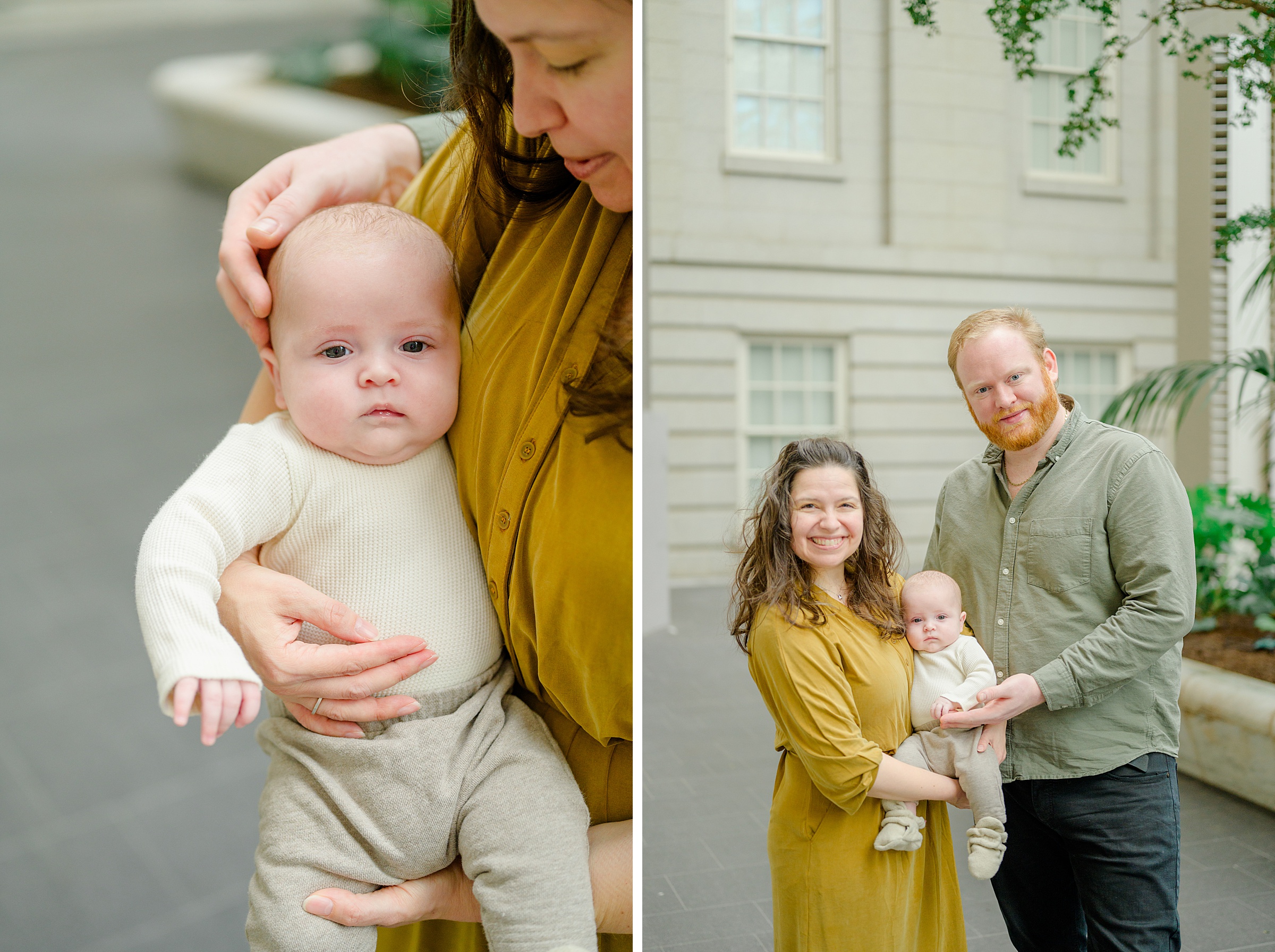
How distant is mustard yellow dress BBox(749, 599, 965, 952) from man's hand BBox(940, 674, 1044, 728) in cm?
7

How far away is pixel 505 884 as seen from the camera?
89cm

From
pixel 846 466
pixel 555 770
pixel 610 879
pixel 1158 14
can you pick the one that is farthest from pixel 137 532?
pixel 1158 14

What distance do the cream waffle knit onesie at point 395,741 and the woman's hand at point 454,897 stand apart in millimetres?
13

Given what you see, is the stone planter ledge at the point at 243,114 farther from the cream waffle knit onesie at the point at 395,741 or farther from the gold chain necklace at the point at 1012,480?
the gold chain necklace at the point at 1012,480

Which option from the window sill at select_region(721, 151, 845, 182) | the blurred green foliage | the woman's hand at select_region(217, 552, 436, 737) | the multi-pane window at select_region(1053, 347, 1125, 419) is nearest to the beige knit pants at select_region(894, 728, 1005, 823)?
the woman's hand at select_region(217, 552, 436, 737)

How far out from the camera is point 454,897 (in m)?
0.92

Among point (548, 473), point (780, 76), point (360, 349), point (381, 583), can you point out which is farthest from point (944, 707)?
point (780, 76)

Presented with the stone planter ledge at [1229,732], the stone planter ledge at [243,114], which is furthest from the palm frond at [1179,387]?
the stone planter ledge at [243,114]

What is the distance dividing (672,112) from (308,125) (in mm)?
1381

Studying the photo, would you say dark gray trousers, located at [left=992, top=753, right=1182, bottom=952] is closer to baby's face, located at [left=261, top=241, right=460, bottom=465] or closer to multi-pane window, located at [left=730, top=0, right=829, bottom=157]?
baby's face, located at [left=261, top=241, right=460, bottom=465]

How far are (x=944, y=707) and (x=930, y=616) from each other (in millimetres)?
122

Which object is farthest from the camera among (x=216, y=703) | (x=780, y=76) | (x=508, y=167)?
(x=780, y=76)

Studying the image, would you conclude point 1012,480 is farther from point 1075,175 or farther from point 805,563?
point 1075,175

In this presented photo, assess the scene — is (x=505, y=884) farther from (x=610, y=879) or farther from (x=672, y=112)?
(x=672, y=112)
